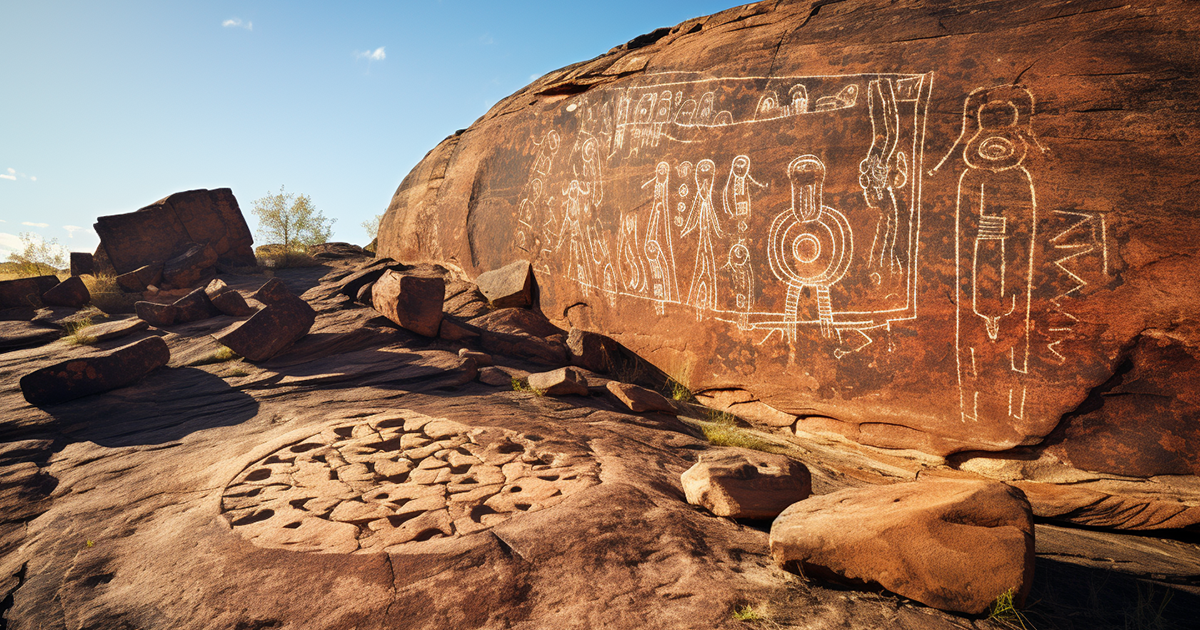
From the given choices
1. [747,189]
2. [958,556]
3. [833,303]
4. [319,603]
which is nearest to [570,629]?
[319,603]

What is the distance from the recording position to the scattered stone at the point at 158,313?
661 centimetres

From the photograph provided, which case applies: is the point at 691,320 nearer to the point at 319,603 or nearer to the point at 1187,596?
the point at 1187,596

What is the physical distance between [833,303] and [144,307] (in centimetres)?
763

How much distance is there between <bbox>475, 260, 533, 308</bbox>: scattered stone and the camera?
6.84 m

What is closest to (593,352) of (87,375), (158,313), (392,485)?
(392,485)

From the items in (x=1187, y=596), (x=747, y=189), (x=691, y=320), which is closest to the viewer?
(x=1187, y=596)

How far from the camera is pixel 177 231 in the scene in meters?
10.4

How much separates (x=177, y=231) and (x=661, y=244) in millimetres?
9824

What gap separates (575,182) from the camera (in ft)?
21.2

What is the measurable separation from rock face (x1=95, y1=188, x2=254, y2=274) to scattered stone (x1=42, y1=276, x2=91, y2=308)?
1.99m

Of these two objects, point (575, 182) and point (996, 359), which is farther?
point (575, 182)

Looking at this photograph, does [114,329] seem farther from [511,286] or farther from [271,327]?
[511,286]

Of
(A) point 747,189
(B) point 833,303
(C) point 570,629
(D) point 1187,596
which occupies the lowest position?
(D) point 1187,596

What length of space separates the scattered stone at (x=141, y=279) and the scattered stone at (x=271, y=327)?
5.04 metres
